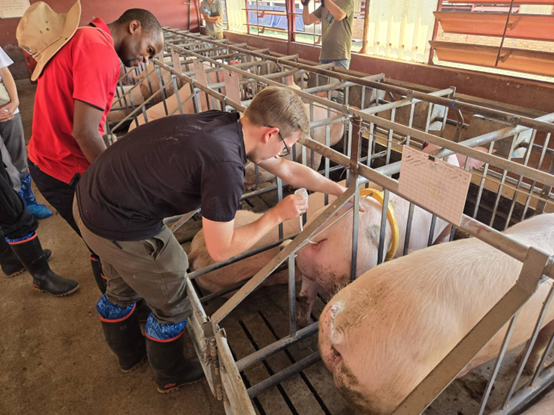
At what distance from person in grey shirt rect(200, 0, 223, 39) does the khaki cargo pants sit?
9338mm

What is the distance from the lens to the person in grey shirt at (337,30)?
4.71 meters

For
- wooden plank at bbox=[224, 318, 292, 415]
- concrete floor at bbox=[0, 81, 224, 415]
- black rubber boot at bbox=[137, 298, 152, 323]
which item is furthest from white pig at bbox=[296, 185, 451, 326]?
black rubber boot at bbox=[137, 298, 152, 323]

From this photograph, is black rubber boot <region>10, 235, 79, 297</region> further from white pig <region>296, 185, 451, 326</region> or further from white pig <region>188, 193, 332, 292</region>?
white pig <region>296, 185, 451, 326</region>

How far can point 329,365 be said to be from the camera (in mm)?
1627

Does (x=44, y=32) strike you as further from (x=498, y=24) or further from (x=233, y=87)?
(x=498, y=24)

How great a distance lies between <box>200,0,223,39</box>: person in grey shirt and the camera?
966cm

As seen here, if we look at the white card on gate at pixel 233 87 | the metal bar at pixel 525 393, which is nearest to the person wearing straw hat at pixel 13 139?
the white card on gate at pixel 233 87

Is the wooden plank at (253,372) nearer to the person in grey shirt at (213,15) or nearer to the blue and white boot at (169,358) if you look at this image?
the blue and white boot at (169,358)

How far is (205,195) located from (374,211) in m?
1.13

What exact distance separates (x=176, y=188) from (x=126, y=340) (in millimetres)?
1209

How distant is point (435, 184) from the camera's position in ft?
4.05

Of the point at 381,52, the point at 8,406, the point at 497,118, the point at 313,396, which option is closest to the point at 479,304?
the point at 313,396

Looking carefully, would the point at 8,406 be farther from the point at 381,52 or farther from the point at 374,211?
the point at 381,52

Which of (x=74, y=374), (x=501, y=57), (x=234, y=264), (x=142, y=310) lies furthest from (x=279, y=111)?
(x=501, y=57)
